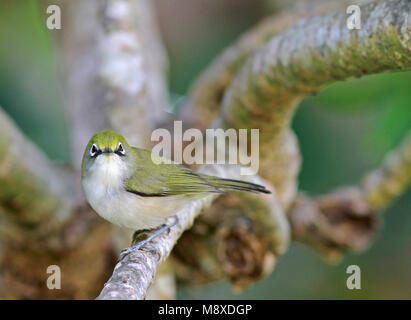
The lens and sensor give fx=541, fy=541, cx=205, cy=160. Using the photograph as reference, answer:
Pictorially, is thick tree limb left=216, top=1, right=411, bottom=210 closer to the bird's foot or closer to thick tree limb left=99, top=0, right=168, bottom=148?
thick tree limb left=99, top=0, right=168, bottom=148

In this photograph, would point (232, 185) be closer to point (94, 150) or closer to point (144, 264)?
point (94, 150)

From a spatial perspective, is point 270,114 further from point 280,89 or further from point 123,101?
point 123,101

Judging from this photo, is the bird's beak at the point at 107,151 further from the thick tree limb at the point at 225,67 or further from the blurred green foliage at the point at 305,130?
the blurred green foliage at the point at 305,130

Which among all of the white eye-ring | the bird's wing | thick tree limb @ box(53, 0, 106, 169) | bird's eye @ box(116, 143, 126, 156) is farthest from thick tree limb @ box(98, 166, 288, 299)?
thick tree limb @ box(53, 0, 106, 169)

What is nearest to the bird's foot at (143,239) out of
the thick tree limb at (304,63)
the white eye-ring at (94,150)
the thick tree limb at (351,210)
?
the white eye-ring at (94,150)

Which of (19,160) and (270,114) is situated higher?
(270,114)

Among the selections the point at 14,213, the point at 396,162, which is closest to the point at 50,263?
Answer: the point at 14,213
